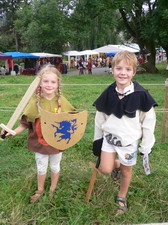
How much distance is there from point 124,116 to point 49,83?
2.47 feet

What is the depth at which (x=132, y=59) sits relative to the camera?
219 centimetres

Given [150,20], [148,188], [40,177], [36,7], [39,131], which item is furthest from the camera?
[36,7]

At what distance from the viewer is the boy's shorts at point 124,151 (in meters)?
2.28

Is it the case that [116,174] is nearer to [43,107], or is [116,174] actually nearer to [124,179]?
[124,179]

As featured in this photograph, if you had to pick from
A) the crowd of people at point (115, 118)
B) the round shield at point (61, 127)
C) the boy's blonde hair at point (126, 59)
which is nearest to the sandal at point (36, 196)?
the crowd of people at point (115, 118)

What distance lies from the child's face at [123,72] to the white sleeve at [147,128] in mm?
330

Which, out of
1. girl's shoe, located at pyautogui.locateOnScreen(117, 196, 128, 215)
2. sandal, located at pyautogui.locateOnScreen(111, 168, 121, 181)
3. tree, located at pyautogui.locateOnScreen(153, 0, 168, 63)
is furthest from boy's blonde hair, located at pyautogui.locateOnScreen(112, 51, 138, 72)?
tree, located at pyautogui.locateOnScreen(153, 0, 168, 63)

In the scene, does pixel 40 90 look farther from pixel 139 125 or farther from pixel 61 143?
pixel 139 125

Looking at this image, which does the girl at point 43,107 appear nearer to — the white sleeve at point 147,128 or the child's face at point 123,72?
the child's face at point 123,72

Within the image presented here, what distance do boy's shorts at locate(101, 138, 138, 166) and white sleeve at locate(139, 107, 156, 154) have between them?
0.09 metres

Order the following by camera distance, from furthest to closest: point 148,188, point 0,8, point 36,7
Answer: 1. point 0,8
2. point 36,7
3. point 148,188

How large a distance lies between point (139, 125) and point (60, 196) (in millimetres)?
1122

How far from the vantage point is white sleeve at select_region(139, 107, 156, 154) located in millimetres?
2232

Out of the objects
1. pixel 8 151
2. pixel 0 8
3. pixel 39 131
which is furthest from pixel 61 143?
pixel 0 8
